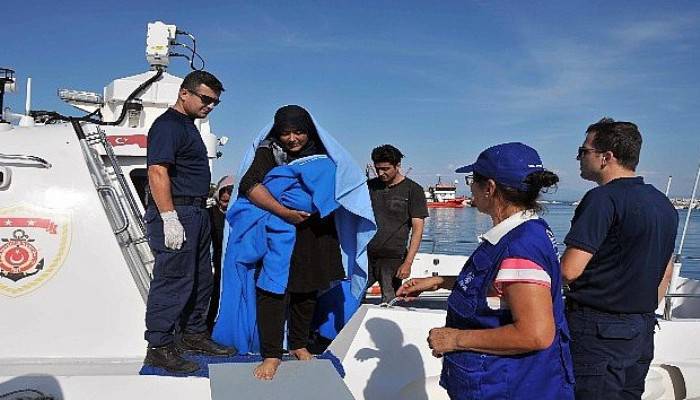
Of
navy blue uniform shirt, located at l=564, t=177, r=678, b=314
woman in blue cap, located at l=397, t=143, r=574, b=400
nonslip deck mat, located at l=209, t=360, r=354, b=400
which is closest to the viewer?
woman in blue cap, located at l=397, t=143, r=574, b=400

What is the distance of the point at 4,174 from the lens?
3.77 m

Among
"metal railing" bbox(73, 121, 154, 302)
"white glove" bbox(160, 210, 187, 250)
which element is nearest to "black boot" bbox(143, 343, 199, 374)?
"metal railing" bbox(73, 121, 154, 302)

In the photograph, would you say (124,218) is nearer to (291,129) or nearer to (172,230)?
(172,230)

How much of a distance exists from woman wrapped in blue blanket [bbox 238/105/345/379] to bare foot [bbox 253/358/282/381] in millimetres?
248

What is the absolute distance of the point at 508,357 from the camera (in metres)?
1.98

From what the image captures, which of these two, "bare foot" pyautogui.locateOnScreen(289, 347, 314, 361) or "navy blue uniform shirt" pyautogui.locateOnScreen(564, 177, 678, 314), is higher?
"navy blue uniform shirt" pyautogui.locateOnScreen(564, 177, 678, 314)

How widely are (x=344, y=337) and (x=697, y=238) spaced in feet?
92.7

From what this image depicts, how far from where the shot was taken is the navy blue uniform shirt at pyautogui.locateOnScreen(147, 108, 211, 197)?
3416 mm

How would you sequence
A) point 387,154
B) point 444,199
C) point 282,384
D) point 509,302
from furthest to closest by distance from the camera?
point 444,199 → point 387,154 → point 282,384 → point 509,302

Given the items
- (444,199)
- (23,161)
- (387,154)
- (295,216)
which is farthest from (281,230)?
(444,199)

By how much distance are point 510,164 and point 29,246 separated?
3.12m

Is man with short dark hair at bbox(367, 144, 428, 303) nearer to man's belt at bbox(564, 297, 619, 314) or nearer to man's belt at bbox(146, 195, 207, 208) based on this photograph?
man's belt at bbox(146, 195, 207, 208)

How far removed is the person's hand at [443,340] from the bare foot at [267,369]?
0.75 metres

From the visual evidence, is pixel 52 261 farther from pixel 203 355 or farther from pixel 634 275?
pixel 634 275
